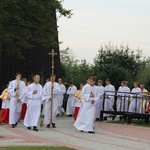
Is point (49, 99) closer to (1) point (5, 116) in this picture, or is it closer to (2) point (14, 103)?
(2) point (14, 103)

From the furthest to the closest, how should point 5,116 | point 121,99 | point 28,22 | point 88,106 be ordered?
point 28,22
point 121,99
point 5,116
point 88,106

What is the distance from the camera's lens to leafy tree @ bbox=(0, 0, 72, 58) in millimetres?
25500

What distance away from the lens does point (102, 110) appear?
2220cm

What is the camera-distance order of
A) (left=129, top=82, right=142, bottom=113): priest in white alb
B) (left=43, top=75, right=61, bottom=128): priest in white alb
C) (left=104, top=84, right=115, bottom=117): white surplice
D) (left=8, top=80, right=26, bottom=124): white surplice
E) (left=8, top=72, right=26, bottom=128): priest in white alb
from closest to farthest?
1. (left=8, top=80, right=26, bottom=124): white surplice
2. (left=8, top=72, right=26, bottom=128): priest in white alb
3. (left=43, top=75, right=61, bottom=128): priest in white alb
4. (left=129, top=82, right=142, bottom=113): priest in white alb
5. (left=104, top=84, right=115, bottom=117): white surplice

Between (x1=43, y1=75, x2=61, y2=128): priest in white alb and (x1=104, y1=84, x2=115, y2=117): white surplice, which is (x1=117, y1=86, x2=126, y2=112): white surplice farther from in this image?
(x1=43, y1=75, x2=61, y2=128): priest in white alb

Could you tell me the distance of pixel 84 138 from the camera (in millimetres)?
14852

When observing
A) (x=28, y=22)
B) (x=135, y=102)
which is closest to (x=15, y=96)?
(x=135, y=102)

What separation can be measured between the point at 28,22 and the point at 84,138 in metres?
13.5

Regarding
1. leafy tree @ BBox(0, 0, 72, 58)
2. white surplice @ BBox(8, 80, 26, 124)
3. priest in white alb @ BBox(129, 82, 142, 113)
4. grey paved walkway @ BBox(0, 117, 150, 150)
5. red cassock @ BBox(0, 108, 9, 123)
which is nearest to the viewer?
grey paved walkway @ BBox(0, 117, 150, 150)

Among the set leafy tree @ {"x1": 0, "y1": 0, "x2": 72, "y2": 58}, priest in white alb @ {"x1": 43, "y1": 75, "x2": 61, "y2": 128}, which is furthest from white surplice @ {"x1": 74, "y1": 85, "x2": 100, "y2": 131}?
leafy tree @ {"x1": 0, "y1": 0, "x2": 72, "y2": 58}

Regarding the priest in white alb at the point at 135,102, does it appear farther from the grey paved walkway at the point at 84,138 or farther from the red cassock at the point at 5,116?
the red cassock at the point at 5,116

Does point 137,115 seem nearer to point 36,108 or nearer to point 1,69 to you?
point 36,108

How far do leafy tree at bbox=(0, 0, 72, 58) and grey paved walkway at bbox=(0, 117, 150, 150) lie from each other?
365 inches

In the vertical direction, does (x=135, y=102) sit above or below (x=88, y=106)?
above
